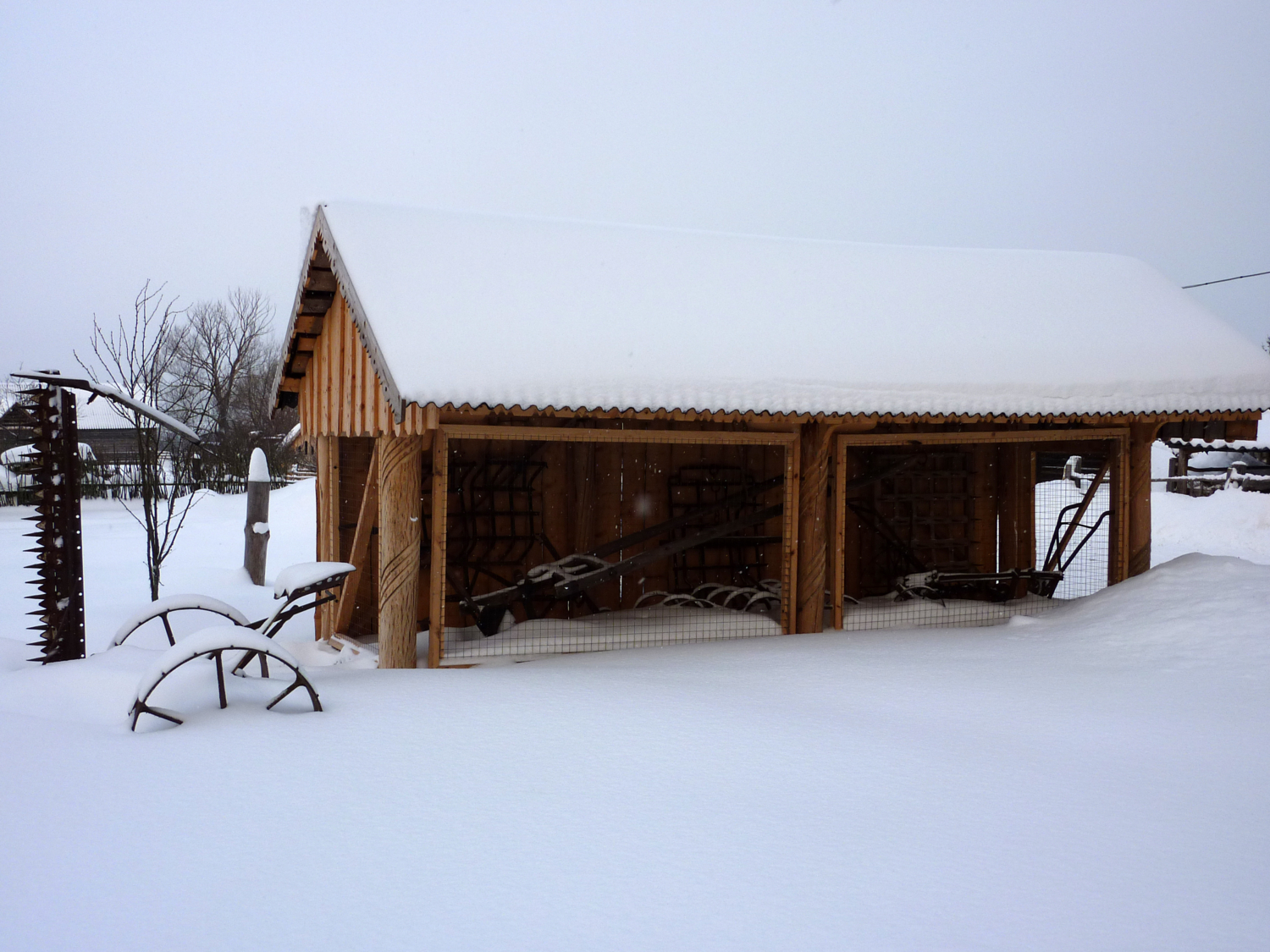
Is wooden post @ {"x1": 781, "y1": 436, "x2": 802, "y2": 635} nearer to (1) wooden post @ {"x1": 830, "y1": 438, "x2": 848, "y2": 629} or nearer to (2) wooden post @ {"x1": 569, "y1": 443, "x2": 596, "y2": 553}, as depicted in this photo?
(1) wooden post @ {"x1": 830, "y1": 438, "x2": 848, "y2": 629}

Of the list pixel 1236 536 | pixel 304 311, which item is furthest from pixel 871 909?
pixel 1236 536

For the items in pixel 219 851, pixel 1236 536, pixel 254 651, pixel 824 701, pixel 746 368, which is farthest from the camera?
pixel 1236 536

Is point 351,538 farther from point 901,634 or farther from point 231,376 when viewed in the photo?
point 231,376

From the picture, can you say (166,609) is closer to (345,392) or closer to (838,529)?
(345,392)

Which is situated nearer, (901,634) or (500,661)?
(500,661)

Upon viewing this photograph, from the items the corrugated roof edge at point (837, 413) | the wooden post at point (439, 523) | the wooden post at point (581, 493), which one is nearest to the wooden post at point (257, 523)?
the wooden post at point (581, 493)

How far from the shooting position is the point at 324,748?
4.31 metres

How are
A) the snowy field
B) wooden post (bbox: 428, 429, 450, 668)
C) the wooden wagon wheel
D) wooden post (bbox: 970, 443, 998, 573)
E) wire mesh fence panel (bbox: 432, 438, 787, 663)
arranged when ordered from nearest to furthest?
the snowy field, the wooden wagon wheel, wooden post (bbox: 428, 429, 450, 668), wire mesh fence panel (bbox: 432, 438, 787, 663), wooden post (bbox: 970, 443, 998, 573)

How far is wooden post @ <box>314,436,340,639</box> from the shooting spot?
8625 millimetres

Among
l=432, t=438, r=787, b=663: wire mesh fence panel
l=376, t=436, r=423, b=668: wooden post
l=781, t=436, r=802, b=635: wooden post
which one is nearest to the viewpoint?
l=376, t=436, r=423, b=668: wooden post

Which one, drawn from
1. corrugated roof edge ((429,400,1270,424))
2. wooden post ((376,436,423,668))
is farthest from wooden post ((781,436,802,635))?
wooden post ((376,436,423,668))

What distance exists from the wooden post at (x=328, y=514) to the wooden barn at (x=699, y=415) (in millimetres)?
33

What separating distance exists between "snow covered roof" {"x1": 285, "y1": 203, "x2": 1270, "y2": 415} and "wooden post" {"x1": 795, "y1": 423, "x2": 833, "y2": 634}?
0.71 meters

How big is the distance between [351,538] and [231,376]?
2489cm
